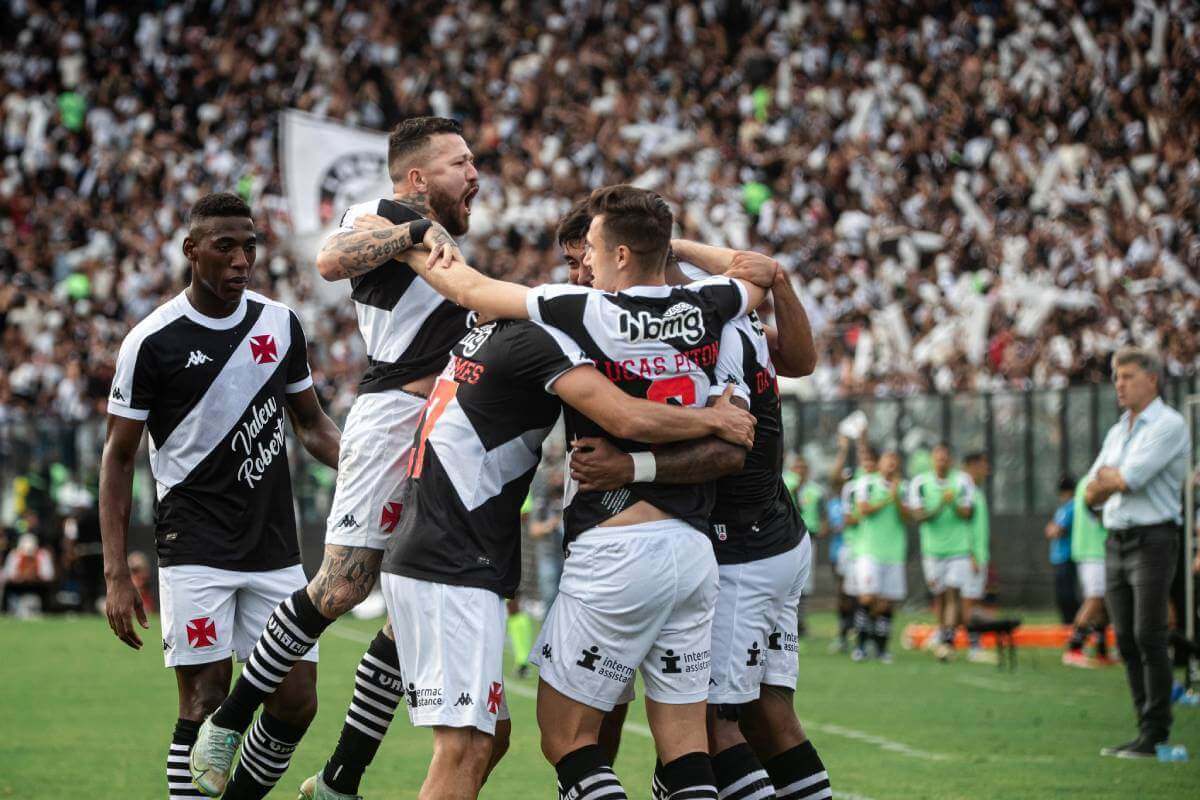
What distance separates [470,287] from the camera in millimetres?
5789

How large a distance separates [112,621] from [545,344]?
8.08 feet

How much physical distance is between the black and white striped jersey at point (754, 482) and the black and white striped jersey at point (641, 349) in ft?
1.24

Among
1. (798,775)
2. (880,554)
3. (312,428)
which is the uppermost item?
(312,428)

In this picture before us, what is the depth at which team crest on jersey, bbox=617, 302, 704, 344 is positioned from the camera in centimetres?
556

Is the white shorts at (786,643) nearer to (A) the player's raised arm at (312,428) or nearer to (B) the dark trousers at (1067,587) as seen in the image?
(A) the player's raised arm at (312,428)

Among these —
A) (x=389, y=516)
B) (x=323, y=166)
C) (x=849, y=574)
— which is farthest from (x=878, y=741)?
(x=323, y=166)

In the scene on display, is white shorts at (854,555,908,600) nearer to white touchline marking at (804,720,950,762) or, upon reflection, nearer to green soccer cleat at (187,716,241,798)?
white touchline marking at (804,720,950,762)

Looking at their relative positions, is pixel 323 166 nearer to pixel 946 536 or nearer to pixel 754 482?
pixel 946 536

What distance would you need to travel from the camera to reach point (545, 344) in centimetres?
552

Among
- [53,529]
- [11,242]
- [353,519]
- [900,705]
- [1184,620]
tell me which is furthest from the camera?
[11,242]

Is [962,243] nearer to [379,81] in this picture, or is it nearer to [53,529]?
[379,81]

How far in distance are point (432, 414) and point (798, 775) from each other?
2123 millimetres

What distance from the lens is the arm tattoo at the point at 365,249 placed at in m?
6.17

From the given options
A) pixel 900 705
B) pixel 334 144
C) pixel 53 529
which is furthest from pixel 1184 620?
pixel 53 529
